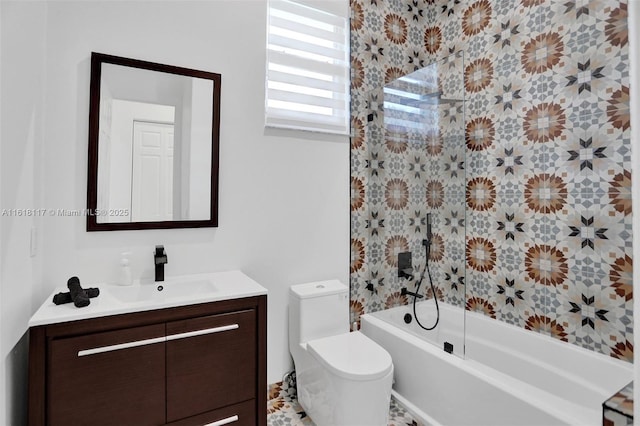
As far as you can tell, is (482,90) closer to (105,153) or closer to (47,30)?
(105,153)

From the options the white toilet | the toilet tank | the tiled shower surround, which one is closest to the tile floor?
the white toilet

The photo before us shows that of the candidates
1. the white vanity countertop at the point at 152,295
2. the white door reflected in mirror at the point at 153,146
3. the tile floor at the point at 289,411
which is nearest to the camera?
the white vanity countertop at the point at 152,295

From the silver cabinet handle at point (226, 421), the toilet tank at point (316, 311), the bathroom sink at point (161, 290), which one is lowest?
the silver cabinet handle at point (226, 421)

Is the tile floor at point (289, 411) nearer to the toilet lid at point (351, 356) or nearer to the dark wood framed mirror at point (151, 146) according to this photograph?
the toilet lid at point (351, 356)

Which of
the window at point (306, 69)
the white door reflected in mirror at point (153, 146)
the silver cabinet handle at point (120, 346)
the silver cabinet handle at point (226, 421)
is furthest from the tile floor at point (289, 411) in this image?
the window at point (306, 69)

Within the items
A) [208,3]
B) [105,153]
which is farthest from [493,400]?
[208,3]

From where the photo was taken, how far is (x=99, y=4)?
5.59 feet

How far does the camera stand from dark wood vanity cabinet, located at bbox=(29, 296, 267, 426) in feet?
4.08

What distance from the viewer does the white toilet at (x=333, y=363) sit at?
5.50ft

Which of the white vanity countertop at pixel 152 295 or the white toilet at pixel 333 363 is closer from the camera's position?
the white vanity countertop at pixel 152 295

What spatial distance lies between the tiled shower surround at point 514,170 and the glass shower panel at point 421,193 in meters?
0.01

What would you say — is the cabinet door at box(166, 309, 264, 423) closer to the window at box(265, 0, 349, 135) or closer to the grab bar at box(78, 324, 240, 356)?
the grab bar at box(78, 324, 240, 356)

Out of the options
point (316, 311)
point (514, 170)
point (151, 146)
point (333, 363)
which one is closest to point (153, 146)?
point (151, 146)

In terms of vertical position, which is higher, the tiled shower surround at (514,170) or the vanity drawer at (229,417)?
the tiled shower surround at (514,170)
